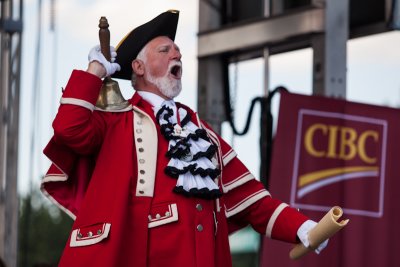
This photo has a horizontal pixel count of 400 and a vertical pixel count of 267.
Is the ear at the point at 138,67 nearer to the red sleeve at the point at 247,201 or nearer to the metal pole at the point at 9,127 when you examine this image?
the red sleeve at the point at 247,201

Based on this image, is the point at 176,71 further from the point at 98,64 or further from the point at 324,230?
the point at 324,230

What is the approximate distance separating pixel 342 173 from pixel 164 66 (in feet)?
7.24

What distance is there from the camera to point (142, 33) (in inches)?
175

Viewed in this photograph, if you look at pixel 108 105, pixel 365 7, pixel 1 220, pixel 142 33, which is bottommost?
pixel 1 220

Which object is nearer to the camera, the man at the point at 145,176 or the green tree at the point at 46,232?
the man at the point at 145,176

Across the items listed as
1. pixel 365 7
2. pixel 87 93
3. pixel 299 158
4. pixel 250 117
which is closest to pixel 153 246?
pixel 87 93

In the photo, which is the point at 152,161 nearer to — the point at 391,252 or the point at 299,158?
the point at 299,158

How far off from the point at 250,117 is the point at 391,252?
1172mm

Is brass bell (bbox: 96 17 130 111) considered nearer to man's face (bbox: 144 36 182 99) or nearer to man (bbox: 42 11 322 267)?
man (bbox: 42 11 322 267)

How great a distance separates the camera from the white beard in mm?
4332

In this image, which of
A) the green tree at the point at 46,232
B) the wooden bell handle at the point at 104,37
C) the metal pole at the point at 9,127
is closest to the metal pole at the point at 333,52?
the wooden bell handle at the point at 104,37

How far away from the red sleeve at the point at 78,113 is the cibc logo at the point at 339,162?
7.41 feet

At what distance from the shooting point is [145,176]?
418 centimetres

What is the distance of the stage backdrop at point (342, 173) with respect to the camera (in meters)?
6.18
